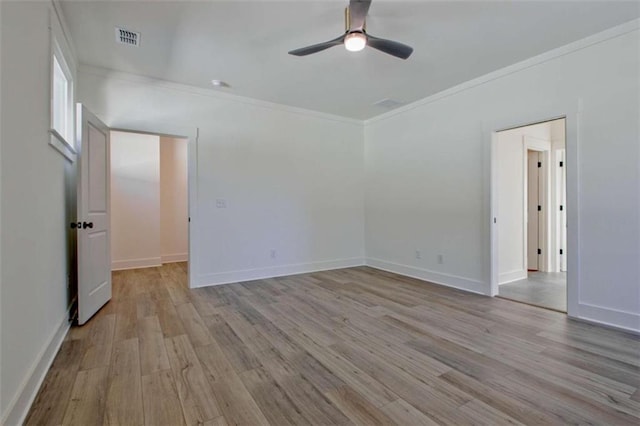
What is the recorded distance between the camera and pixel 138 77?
3637 millimetres

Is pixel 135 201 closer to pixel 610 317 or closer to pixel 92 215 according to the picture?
pixel 92 215

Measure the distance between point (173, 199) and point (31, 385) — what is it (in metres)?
4.84

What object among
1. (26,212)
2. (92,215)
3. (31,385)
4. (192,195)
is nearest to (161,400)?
(31,385)

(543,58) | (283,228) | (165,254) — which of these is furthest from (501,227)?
(165,254)

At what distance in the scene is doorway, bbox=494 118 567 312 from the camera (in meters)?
3.93

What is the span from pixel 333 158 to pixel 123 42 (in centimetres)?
321

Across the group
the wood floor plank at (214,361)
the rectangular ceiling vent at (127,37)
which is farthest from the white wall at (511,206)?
the rectangular ceiling vent at (127,37)

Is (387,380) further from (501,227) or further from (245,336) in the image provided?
(501,227)

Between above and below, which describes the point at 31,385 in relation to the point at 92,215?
below

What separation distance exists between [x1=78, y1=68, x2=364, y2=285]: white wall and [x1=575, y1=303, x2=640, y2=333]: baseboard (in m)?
3.16

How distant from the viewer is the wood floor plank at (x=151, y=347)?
201 cm

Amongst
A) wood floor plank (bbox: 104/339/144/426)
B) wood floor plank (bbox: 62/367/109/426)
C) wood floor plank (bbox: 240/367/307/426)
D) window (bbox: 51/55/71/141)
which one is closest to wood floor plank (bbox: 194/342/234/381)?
wood floor plank (bbox: 240/367/307/426)

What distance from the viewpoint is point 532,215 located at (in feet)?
17.2

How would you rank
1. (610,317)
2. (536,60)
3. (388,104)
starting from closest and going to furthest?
(610,317) → (536,60) → (388,104)
